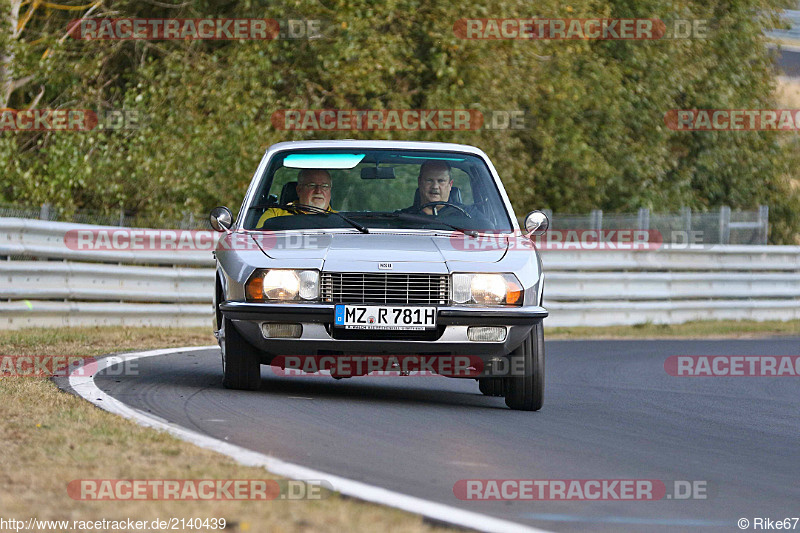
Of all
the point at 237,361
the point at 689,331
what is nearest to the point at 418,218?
the point at 237,361

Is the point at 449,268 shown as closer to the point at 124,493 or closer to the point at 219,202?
the point at 124,493

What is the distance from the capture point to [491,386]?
8945mm

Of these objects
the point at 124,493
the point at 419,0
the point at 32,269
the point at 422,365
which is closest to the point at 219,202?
the point at 419,0

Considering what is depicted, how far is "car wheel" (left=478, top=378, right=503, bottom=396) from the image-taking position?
880 centimetres

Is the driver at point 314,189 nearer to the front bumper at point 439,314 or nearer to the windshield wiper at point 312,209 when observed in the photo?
the windshield wiper at point 312,209

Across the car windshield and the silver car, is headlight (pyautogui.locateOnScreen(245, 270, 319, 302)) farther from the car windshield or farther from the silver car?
the car windshield

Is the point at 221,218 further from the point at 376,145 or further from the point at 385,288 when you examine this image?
the point at 385,288

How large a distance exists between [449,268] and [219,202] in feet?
44.5

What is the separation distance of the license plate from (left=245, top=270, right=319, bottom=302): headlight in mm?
207

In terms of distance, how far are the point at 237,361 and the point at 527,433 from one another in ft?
6.57

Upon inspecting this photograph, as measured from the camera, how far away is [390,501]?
4742mm

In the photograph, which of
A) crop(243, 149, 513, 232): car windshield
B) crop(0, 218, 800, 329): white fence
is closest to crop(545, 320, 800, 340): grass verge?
crop(0, 218, 800, 329): white fence

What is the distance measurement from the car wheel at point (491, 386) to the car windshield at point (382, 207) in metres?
1.00

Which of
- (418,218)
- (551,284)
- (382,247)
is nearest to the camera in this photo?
(382,247)
